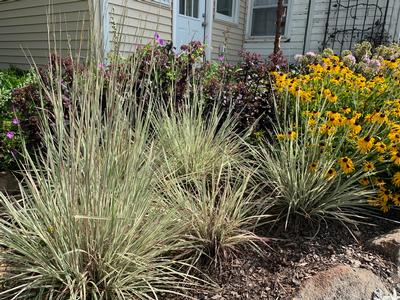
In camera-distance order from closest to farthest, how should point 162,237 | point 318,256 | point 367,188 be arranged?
point 162,237, point 318,256, point 367,188

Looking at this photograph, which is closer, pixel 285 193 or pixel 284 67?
pixel 285 193

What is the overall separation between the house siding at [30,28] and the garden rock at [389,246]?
16.1ft

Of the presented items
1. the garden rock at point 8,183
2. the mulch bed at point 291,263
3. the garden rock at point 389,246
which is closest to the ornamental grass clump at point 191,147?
the mulch bed at point 291,263

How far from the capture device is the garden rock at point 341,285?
165cm

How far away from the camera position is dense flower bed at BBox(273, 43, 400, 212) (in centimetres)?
211

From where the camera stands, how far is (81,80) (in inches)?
61.9

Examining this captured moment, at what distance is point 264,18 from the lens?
912 centimetres

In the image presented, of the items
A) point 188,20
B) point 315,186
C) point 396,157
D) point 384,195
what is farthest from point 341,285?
point 188,20

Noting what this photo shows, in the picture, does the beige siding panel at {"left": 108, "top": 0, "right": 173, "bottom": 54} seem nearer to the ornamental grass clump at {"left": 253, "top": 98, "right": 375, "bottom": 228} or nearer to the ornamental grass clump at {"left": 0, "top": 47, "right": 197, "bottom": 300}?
the ornamental grass clump at {"left": 253, "top": 98, "right": 375, "bottom": 228}

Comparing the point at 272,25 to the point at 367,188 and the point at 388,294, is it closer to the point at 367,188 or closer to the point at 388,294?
the point at 367,188

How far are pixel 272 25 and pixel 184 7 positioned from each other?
3066 mm

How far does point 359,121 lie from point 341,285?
1286 mm

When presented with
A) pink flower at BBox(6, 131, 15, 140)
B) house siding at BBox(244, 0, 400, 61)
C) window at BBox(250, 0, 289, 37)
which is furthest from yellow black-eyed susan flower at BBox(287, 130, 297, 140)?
window at BBox(250, 0, 289, 37)

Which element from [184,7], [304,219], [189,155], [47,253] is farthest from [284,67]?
[184,7]
